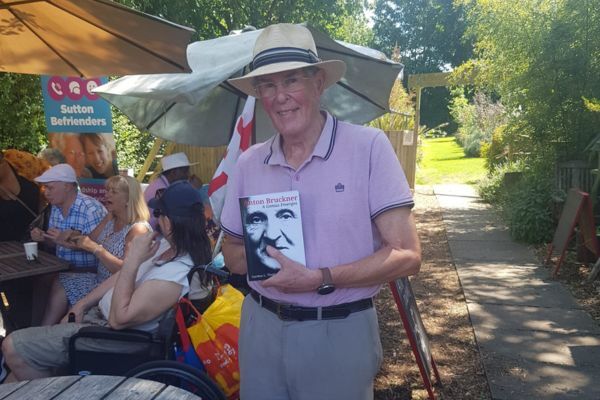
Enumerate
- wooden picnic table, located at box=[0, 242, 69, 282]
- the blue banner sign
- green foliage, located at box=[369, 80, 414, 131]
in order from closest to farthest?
wooden picnic table, located at box=[0, 242, 69, 282]
the blue banner sign
green foliage, located at box=[369, 80, 414, 131]

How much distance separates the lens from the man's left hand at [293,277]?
5.66ft

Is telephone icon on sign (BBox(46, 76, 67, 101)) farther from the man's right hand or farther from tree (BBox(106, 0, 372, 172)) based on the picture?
tree (BBox(106, 0, 372, 172))

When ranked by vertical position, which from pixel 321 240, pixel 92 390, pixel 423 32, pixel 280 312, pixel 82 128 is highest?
pixel 423 32

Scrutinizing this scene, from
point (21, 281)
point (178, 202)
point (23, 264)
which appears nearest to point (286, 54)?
point (178, 202)

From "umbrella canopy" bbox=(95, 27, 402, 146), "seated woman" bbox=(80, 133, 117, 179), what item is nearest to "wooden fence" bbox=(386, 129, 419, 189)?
"umbrella canopy" bbox=(95, 27, 402, 146)

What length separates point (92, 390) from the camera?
6.22 feet

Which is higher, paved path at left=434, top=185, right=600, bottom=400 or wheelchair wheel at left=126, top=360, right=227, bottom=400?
wheelchair wheel at left=126, top=360, right=227, bottom=400

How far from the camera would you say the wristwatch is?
1.73 m

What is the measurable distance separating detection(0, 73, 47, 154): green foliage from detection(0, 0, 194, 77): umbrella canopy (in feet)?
11.5

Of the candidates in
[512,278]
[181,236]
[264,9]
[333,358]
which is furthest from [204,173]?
[333,358]

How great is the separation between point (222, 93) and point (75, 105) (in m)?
1.66

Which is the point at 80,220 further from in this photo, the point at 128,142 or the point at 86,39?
the point at 128,142

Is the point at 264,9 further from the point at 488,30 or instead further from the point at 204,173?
the point at 488,30

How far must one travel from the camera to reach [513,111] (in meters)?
9.09
